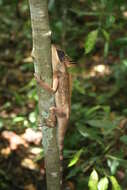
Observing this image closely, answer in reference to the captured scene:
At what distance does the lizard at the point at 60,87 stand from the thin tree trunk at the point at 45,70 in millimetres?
43

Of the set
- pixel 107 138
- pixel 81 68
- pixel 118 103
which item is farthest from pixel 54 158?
pixel 81 68

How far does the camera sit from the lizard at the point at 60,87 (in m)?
2.67

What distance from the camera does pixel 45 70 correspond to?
256cm

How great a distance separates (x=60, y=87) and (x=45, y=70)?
0.95ft

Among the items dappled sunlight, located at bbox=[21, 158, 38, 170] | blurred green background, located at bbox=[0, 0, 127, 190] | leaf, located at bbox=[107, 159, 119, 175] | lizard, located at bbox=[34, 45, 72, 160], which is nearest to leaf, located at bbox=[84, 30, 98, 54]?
blurred green background, located at bbox=[0, 0, 127, 190]

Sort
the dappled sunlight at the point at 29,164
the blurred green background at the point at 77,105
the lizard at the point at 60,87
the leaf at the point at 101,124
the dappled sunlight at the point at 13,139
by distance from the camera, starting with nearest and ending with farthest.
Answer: the lizard at the point at 60,87 < the blurred green background at the point at 77,105 < the leaf at the point at 101,124 < the dappled sunlight at the point at 29,164 < the dappled sunlight at the point at 13,139

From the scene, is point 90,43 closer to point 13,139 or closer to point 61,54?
point 61,54

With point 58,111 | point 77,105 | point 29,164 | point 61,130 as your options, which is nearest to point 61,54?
point 58,111

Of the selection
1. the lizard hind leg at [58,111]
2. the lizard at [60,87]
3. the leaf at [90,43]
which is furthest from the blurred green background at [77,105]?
the lizard hind leg at [58,111]

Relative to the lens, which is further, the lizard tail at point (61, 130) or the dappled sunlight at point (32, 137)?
the dappled sunlight at point (32, 137)

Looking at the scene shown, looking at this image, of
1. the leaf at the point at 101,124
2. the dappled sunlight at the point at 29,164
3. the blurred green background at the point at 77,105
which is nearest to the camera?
the blurred green background at the point at 77,105

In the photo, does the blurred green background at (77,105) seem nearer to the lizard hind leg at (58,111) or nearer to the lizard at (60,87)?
the lizard at (60,87)

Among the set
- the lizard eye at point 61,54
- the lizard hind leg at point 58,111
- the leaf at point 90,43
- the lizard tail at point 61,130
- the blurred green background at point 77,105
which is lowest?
the blurred green background at point 77,105

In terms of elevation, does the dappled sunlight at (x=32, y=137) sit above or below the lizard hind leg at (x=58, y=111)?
below
